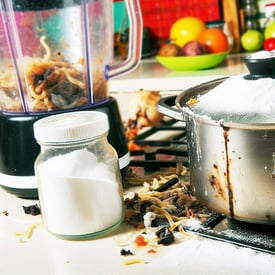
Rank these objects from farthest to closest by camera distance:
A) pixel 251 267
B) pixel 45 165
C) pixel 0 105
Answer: pixel 0 105, pixel 45 165, pixel 251 267

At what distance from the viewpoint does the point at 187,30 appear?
188 centimetres

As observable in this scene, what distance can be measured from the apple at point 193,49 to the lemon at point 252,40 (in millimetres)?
316

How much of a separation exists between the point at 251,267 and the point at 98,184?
0.20 meters

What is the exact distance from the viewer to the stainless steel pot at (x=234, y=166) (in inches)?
21.5

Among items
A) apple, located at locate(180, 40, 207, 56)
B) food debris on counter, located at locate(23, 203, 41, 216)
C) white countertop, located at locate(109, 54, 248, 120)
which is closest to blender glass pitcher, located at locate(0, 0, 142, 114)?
food debris on counter, located at locate(23, 203, 41, 216)

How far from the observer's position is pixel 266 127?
530 millimetres

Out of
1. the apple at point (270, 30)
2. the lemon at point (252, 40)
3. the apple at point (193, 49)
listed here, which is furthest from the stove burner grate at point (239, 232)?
the lemon at point (252, 40)

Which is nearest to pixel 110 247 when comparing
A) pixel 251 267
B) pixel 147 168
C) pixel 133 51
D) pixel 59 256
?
pixel 59 256

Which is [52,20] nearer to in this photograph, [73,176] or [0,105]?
[0,105]

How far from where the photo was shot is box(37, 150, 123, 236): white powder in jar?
606mm

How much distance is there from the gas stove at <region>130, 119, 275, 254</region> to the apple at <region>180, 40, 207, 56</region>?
16.4 inches

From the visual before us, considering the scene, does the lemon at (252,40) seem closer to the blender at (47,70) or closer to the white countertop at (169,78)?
the white countertop at (169,78)

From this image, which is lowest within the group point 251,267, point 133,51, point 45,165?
point 251,267

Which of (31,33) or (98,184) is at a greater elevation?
(31,33)
